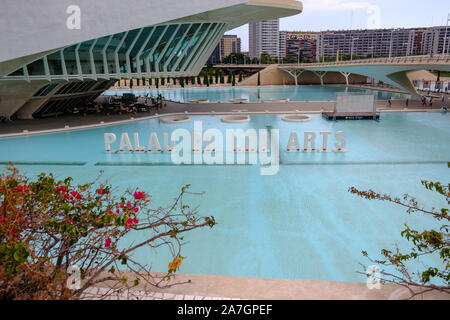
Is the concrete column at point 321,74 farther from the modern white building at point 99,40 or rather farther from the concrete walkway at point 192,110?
the modern white building at point 99,40

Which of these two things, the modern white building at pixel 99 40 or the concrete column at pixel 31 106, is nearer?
the modern white building at pixel 99 40

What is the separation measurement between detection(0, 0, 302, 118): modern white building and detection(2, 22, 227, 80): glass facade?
0.19 feet

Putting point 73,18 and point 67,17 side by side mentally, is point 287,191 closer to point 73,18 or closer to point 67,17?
point 73,18

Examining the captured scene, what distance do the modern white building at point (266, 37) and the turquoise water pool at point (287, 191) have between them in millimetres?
149271

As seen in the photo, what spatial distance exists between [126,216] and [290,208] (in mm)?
7733

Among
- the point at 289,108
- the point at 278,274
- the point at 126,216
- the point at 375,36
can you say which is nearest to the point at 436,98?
the point at 289,108

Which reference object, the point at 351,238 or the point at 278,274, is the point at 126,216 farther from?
the point at 351,238

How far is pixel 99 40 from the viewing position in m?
21.9

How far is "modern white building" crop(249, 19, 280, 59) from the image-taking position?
160 meters

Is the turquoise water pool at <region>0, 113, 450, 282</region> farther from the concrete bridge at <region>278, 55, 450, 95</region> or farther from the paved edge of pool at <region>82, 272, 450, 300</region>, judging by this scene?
the concrete bridge at <region>278, 55, 450, 95</region>

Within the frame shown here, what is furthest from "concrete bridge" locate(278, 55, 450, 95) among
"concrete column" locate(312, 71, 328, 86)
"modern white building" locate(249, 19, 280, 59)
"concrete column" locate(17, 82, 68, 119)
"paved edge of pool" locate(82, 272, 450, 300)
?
"modern white building" locate(249, 19, 280, 59)

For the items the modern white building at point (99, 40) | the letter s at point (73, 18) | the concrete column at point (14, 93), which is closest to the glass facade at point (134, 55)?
the modern white building at point (99, 40)

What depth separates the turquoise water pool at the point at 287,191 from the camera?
830 centimetres

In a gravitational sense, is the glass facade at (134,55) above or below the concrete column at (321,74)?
above
